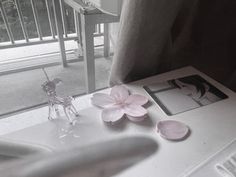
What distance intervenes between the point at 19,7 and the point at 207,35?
1.11 m

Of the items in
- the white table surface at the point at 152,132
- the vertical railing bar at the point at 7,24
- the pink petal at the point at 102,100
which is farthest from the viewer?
the vertical railing bar at the point at 7,24

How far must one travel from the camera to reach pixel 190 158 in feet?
1.35

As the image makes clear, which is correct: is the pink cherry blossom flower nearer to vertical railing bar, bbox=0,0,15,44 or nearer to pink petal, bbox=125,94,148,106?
pink petal, bbox=125,94,148,106

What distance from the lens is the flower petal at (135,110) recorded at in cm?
48

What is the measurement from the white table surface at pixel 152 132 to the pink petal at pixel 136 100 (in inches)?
0.8

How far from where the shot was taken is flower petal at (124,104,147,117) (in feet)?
1.58

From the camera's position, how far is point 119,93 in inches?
21.3

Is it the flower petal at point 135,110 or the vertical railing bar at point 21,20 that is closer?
the flower petal at point 135,110

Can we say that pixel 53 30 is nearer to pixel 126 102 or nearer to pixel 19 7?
pixel 19 7

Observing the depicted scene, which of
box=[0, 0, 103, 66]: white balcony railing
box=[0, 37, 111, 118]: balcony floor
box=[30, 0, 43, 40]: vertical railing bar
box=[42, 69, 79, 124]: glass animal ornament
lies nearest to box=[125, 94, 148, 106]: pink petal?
box=[42, 69, 79, 124]: glass animal ornament

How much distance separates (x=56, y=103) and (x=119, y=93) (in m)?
0.15

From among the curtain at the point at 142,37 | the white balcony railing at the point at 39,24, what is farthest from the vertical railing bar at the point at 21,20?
the curtain at the point at 142,37

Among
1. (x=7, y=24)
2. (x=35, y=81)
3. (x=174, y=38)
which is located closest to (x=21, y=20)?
(x=7, y=24)

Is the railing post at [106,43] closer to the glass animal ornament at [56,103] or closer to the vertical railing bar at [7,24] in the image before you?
the vertical railing bar at [7,24]
